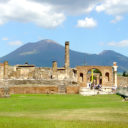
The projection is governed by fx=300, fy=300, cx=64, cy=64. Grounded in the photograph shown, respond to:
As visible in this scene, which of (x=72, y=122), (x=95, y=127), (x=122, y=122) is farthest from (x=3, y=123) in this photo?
(x=122, y=122)

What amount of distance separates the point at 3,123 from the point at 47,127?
5.98 ft

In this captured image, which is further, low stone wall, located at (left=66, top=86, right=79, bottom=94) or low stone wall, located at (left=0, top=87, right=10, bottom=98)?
low stone wall, located at (left=66, top=86, right=79, bottom=94)

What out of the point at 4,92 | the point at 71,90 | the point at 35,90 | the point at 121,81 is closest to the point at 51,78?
the point at 71,90

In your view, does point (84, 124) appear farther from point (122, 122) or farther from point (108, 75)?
point (108, 75)

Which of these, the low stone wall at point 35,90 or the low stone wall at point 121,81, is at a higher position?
the low stone wall at point 121,81

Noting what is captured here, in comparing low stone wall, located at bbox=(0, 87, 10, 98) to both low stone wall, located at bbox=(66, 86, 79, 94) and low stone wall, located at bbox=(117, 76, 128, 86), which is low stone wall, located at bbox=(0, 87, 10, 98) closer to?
low stone wall, located at bbox=(66, 86, 79, 94)

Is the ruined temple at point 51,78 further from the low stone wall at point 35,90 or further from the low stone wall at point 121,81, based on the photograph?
the low stone wall at point 121,81

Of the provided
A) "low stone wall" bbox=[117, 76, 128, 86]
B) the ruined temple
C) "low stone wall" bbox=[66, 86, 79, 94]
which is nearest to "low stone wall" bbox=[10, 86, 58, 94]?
the ruined temple

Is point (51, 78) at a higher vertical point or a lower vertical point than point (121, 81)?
higher

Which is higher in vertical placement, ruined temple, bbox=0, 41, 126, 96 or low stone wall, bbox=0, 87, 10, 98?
ruined temple, bbox=0, 41, 126, 96

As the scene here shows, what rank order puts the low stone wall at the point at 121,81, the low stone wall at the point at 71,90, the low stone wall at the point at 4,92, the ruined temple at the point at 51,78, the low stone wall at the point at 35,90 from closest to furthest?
the low stone wall at the point at 4,92 < the low stone wall at the point at 35,90 < the ruined temple at the point at 51,78 < the low stone wall at the point at 71,90 < the low stone wall at the point at 121,81

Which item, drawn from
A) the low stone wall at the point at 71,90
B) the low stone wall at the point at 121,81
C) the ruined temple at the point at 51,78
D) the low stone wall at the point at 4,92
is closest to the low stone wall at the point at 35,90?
the ruined temple at the point at 51,78

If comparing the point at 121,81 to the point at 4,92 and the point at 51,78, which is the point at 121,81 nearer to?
the point at 51,78

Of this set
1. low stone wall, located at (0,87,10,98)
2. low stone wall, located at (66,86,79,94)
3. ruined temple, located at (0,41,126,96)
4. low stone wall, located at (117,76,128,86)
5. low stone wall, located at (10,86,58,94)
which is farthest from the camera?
low stone wall, located at (117,76,128,86)
